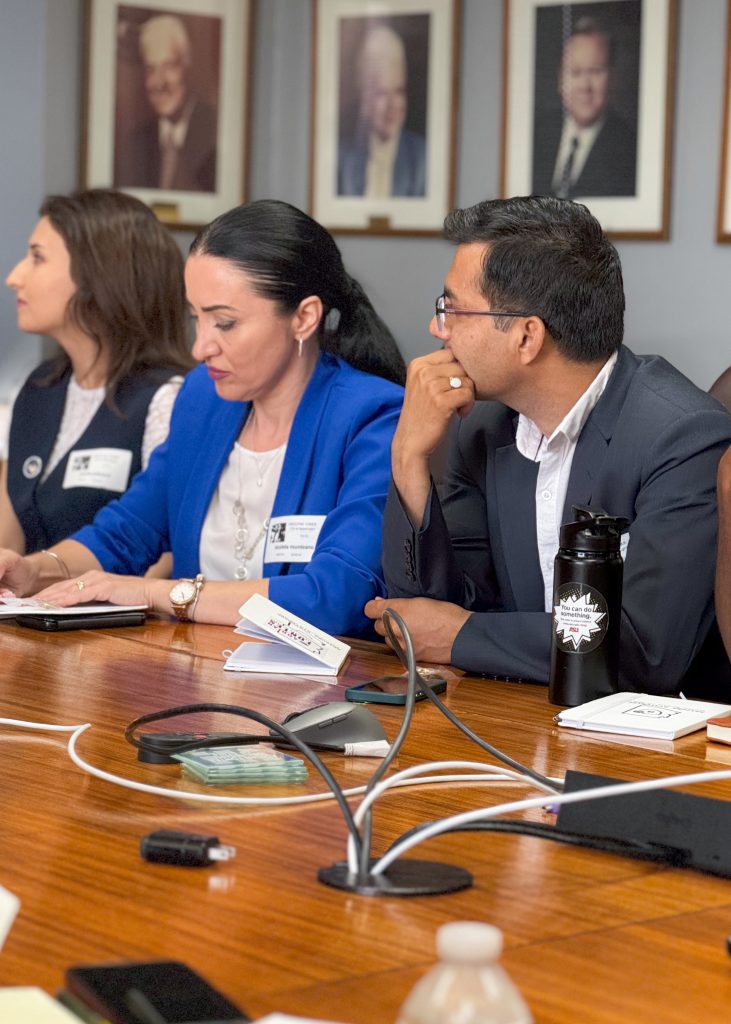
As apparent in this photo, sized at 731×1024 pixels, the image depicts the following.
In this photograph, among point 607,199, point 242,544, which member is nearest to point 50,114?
point 607,199

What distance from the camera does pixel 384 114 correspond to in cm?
466

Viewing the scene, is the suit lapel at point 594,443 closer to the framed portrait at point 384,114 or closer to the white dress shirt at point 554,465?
the white dress shirt at point 554,465

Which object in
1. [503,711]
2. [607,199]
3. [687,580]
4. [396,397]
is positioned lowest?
[503,711]

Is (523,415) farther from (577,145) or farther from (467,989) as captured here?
(577,145)

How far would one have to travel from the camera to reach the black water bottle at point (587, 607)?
1704 mm

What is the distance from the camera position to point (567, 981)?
907mm

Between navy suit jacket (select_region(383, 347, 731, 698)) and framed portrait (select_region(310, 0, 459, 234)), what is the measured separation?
2212mm

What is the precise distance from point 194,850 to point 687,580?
3.62 feet

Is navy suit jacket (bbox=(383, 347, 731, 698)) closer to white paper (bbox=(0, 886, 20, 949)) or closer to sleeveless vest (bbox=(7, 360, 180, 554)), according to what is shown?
white paper (bbox=(0, 886, 20, 949))

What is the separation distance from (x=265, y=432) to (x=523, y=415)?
69cm

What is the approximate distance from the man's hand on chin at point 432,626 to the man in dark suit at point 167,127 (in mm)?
2924

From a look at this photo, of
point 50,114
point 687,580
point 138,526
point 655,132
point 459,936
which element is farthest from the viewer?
point 50,114

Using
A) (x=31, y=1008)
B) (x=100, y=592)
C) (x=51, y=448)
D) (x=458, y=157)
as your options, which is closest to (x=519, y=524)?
(x=100, y=592)

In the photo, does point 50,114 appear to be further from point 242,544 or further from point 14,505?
point 242,544
